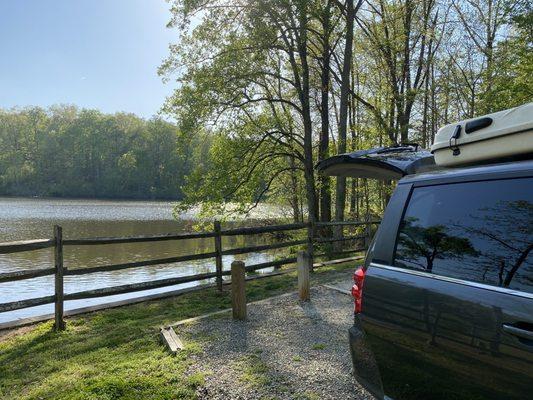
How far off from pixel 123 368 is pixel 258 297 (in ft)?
Answer: 11.8

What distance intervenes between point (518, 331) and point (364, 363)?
108cm

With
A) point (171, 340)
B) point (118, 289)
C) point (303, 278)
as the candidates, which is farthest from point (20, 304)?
point (303, 278)

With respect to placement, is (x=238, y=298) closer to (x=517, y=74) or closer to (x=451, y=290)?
(x=451, y=290)

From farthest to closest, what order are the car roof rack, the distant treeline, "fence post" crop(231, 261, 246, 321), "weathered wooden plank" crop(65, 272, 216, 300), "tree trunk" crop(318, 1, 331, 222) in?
1. the distant treeline
2. "tree trunk" crop(318, 1, 331, 222)
3. "weathered wooden plank" crop(65, 272, 216, 300)
4. "fence post" crop(231, 261, 246, 321)
5. the car roof rack

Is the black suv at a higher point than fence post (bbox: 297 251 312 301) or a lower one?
higher

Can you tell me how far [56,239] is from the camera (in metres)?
6.11

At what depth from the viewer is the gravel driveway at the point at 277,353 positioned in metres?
3.80

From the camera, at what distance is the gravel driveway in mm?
3803

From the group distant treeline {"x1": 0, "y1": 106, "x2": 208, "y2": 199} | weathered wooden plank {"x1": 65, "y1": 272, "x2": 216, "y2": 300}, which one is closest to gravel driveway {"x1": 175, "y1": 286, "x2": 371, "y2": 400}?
weathered wooden plank {"x1": 65, "y1": 272, "x2": 216, "y2": 300}

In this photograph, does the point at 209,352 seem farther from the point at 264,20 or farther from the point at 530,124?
the point at 264,20

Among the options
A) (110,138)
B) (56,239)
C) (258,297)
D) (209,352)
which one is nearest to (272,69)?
(258,297)

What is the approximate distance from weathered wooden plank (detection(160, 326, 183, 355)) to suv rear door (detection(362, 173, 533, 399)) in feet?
9.05

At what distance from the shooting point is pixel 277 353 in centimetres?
467

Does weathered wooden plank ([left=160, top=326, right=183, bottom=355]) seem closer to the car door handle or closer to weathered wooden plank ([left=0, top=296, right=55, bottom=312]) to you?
weathered wooden plank ([left=0, top=296, right=55, bottom=312])
